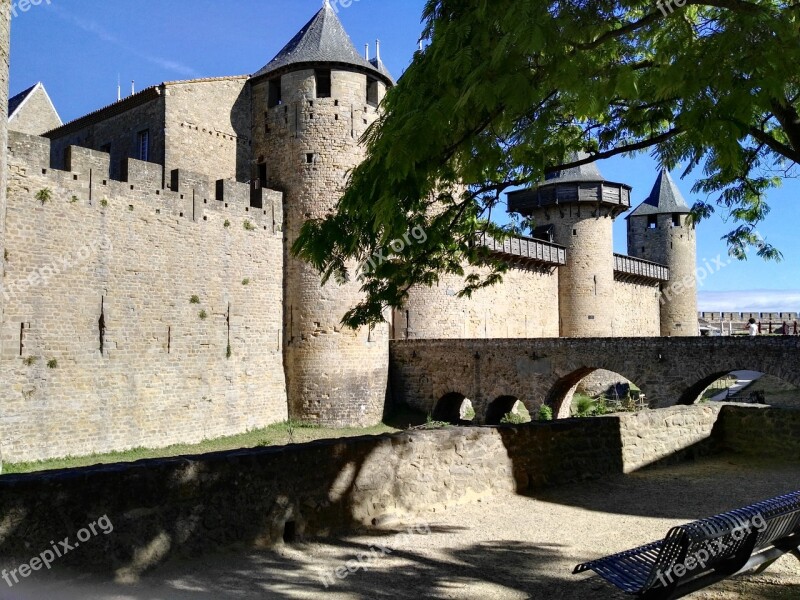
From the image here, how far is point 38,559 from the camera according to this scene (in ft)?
→ 12.6

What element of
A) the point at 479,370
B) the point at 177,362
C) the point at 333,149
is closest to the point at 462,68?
the point at 177,362

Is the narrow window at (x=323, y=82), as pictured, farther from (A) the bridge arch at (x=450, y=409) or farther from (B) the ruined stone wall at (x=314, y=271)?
(A) the bridge arch at (x=450, y=409)

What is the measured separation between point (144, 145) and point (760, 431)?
17.7 metres

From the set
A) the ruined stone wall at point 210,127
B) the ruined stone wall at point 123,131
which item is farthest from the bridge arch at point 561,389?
the ruined stone wall at point 123,131

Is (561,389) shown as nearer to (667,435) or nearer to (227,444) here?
(227,444)

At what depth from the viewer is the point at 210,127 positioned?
→ 1989cm

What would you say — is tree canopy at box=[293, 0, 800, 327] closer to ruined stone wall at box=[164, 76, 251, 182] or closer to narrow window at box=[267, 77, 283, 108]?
ruined stone wall at box=[164, 76, 251, 182]

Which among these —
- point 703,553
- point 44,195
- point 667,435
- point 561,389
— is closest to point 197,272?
point 44,195

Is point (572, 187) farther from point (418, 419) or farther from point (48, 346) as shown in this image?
point (48, 346)

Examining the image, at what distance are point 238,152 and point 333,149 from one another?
3.12 metres

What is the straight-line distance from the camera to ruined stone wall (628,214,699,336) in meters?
37.5

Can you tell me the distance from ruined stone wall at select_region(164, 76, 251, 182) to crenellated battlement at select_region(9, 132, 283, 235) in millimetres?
1421

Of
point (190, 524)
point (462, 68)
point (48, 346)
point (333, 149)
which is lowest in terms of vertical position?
point (190, 524)

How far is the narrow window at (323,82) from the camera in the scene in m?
19.9
